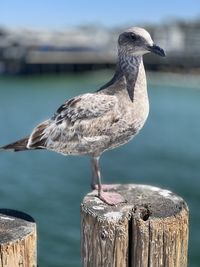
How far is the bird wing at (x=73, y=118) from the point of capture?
418 centimetres

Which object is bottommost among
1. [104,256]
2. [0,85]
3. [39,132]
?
[0,85]

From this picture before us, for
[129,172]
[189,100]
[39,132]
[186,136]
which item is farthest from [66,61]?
[39,132]

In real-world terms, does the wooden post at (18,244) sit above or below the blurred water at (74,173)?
above

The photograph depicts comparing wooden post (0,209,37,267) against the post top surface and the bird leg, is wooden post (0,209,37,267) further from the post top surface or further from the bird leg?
the bird leg

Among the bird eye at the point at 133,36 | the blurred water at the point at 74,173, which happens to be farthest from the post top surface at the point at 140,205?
the blurred water at the point at 74,173

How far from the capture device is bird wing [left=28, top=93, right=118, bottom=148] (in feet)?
13.7

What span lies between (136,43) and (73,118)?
27.7 inches

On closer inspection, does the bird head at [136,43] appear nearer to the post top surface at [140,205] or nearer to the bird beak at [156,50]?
the bird beak at [156,50]

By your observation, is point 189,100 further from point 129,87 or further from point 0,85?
point 129,87

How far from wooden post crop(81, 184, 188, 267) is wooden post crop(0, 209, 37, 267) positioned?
330 millimetres

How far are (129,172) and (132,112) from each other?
12128 millimetres

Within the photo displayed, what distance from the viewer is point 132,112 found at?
4.17m

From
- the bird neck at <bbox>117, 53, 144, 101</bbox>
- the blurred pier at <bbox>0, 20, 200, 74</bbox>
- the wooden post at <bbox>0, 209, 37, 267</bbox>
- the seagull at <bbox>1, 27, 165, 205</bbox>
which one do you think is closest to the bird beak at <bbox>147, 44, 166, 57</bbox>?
the seagull at <bbox>1, 27, 165, 205</bbox>

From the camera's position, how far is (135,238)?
3.29m
